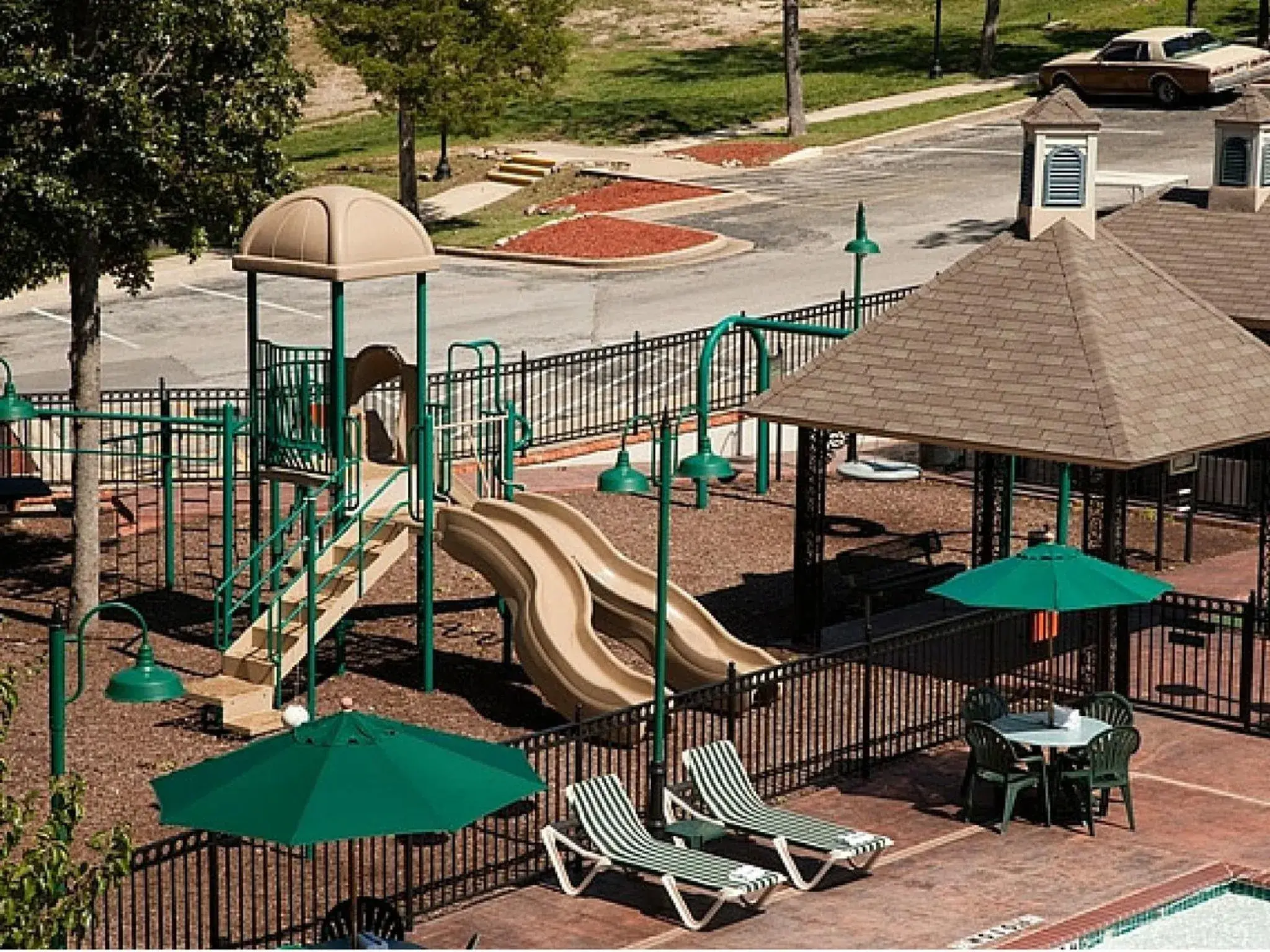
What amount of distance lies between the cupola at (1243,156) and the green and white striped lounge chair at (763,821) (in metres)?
15.7

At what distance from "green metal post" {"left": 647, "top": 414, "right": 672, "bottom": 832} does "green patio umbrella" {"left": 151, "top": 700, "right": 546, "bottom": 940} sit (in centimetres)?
418

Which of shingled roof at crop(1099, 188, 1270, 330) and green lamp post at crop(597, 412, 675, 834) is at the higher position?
shingled roof at crop(1099, 188, 1270, 330)

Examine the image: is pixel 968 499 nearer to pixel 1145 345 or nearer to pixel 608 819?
pixel 1145 345

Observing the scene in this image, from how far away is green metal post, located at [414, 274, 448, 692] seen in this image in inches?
1090

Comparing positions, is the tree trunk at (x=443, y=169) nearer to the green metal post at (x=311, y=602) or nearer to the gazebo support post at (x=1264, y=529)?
the gazebo support post at (x=1264, y=529)

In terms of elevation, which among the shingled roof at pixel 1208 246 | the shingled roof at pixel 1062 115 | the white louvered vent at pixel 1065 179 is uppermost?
the shingled roof at pixel 1062 115

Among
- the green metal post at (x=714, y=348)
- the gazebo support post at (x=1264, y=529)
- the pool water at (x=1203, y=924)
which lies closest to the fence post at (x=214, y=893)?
the pool water at (x=1203, y=924)

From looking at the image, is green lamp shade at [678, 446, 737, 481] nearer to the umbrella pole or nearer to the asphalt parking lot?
the umbrella pole

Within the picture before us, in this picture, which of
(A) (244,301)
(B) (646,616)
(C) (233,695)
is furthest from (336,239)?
(A) (244,301)

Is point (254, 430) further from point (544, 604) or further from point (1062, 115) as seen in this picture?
point (1062, 115)

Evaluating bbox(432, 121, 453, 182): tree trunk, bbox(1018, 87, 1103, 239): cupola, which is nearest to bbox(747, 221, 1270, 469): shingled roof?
bbox(1018, 87, 1103, 239): cupola

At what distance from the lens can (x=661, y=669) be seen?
75.5 ft

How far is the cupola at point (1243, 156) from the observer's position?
116ft

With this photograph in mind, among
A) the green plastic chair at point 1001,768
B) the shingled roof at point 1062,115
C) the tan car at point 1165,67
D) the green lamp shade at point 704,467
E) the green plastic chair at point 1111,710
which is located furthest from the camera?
the tan car at point 1165,67
